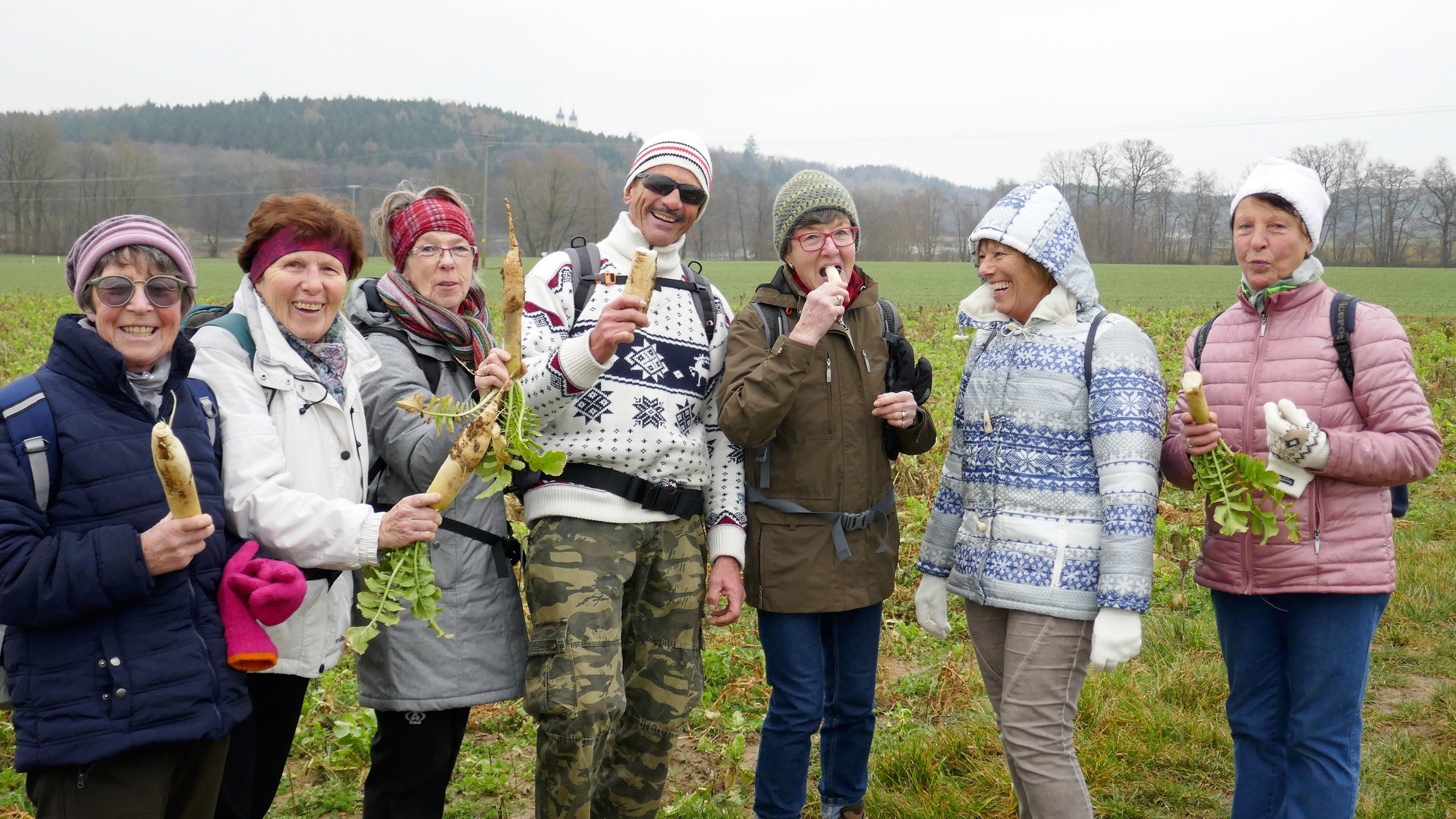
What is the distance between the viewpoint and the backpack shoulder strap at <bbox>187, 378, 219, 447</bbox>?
2301 mm

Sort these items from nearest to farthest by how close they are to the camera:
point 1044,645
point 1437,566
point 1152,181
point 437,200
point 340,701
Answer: point 1044,645 < point 437,200 < point 340,701 < point 1437,566 < point 1152,181

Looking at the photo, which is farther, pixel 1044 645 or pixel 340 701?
pixel 340 701

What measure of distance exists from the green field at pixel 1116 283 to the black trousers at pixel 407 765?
2418cm

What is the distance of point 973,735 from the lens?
3.82 meters

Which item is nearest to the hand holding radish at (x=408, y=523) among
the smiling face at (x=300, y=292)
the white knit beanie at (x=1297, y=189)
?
the smiling face at (x=300, y=292)

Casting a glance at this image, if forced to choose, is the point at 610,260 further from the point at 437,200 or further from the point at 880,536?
the point at 880,536

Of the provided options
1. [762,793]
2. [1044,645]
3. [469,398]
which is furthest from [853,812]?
[469,398]

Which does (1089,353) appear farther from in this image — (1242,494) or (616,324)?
(616,324)

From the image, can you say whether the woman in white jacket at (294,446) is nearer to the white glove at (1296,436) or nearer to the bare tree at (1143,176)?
the white glove at (1296,436)

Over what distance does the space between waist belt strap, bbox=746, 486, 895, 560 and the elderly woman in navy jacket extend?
163 centimetres

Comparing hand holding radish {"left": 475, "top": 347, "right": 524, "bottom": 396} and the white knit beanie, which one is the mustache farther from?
the white knit beanie

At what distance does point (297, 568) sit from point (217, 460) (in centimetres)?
36

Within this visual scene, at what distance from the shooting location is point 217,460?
2346 millimetres

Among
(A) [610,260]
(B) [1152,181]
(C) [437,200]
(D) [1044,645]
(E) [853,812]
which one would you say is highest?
(B) [1152,181]
